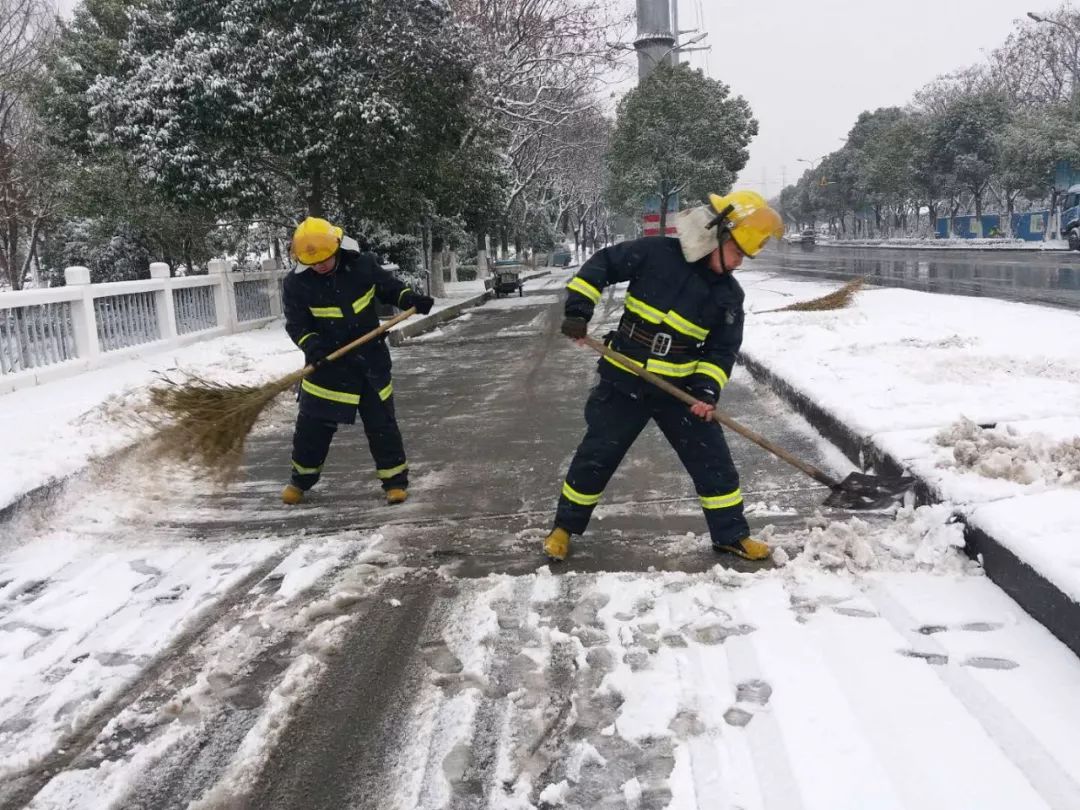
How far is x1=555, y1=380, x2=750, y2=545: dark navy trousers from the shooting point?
12.8 feet

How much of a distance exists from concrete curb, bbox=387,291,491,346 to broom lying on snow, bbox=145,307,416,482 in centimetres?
801

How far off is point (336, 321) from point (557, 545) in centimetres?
193

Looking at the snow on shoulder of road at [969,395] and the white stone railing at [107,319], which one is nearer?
the snow on shoulder of road at [969,395]

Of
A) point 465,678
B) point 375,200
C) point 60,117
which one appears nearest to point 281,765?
point 465,678

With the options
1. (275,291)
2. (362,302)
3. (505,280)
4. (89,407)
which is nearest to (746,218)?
(362,302)

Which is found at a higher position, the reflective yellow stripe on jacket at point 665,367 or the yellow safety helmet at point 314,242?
the yellow safety helmet at point 314,242

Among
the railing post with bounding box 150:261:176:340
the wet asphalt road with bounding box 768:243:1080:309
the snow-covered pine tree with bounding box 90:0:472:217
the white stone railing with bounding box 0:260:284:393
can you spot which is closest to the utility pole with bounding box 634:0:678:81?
the wet asphalt road with bounding box 768:243:1080:309

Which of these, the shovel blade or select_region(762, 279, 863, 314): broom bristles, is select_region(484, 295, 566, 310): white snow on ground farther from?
the shovel blade

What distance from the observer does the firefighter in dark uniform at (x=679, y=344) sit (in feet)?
12.2

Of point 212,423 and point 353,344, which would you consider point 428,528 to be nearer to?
point 353,344

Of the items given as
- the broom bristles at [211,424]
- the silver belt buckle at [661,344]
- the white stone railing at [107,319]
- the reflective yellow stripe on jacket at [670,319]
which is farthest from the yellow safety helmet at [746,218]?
the white stone railing at [107,319]

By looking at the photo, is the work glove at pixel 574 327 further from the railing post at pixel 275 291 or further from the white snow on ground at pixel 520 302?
the white snow on ground at pixel 520 302

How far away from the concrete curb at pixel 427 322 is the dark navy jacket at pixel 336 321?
A: 340 inches

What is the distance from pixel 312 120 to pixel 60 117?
24.0ft
